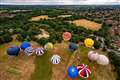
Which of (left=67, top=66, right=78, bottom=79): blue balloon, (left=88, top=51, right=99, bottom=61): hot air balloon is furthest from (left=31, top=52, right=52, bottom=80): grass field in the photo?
(left=88, top=51, right=99, bottom=61): hot air balloon

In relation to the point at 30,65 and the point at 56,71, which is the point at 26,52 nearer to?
the point at 30,65

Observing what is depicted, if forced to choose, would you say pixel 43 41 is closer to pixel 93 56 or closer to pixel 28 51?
pixel 28 51

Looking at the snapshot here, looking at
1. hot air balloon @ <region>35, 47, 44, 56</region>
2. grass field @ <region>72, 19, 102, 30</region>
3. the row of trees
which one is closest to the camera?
the row of trees

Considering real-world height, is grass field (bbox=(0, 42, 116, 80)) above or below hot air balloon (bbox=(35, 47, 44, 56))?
below

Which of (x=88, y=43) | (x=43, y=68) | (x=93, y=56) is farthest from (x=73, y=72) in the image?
(x=88, y=43)

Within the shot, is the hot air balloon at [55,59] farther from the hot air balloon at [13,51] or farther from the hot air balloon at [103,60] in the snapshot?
the hot air balloon at [103,60]

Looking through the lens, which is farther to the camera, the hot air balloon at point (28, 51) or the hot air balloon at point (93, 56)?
the hot air balloon at point (28, 51)

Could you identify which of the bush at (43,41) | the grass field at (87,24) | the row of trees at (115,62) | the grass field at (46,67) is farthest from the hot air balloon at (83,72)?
the grass field at (87,24)

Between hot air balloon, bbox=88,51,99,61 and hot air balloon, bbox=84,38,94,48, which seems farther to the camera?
hot air balloon, bbox=84,38,94,48

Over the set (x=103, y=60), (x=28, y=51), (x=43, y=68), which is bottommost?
(x=43, y=68)

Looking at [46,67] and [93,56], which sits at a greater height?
[93,56]

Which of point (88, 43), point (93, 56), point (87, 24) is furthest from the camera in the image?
point (87, 24)

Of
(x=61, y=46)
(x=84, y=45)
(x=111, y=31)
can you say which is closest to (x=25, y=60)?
(x=61, y=46)

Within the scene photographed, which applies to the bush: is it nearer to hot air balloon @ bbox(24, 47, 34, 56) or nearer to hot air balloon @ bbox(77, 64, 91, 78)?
hot air balloon @ bbox(24, 47, 34, 56)
